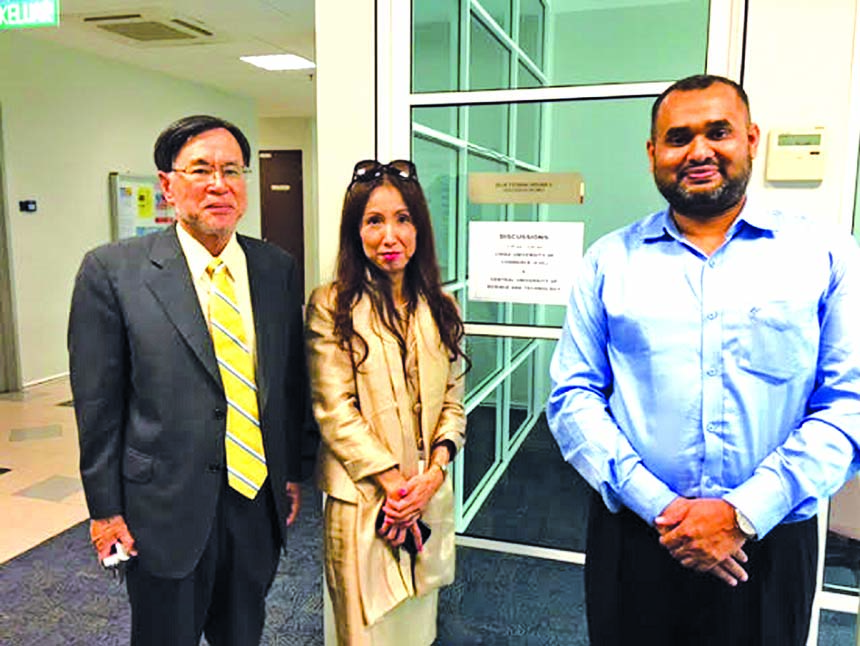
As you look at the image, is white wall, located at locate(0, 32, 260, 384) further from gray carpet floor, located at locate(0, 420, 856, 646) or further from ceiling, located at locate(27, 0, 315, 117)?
gray carpet floor, located at locate(0, 420, 856, 646)

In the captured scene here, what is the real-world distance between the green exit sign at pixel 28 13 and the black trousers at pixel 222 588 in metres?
2.53

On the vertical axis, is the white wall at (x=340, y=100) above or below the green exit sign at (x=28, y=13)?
below

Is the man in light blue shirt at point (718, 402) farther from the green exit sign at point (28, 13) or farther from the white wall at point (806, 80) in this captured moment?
the green exit sign at point (28, 13)

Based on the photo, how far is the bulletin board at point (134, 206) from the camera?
6160 millimetres

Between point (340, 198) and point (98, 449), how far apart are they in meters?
0.94

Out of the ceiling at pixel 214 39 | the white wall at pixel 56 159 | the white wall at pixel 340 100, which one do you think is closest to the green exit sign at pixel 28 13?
the ceiling at pixel 214 39

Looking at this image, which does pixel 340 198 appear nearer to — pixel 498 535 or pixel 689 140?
pixel 689 140

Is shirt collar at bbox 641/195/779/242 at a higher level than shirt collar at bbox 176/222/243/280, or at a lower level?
higher

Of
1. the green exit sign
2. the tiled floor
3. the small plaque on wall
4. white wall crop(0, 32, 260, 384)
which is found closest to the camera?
the small plaque on wall

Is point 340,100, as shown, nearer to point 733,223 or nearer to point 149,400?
point 149,400

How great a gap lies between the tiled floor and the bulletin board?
173 cm

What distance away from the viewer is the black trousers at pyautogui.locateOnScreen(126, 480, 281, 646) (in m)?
1.45

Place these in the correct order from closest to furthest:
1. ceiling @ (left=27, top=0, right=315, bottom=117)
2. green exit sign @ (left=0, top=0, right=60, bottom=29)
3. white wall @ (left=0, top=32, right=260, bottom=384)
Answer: green exit sign @ (left=0, top=0, right=60, bottom=29) < ceiling @ (left=27, top=0, right=315, bottom=117) < white wall @ (left=0, top=32, right=260, bottom=384)

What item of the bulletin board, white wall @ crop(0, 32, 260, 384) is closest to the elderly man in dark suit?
white wall @ crop(0, 32, 260, 384)
